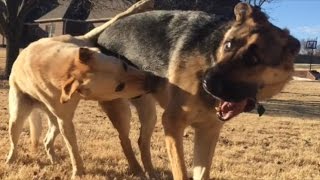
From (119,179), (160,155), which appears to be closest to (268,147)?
(160,155)

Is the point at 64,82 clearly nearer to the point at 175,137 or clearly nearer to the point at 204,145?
the point at 175,137

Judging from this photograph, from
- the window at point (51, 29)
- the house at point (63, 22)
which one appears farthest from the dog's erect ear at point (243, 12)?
the window at point (51, 29)

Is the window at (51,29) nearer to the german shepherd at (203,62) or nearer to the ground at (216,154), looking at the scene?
the ground at (216,154)

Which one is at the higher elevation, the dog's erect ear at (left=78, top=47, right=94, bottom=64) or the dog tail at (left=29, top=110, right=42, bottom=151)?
the dog's erect ear at (left=78, top=47, right=94, bottom=64)

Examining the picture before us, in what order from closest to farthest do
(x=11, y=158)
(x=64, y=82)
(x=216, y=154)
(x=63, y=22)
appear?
(x=64, y=82) → (x=11, y=158) → (x=216, y=154) → (x=63, y=22)

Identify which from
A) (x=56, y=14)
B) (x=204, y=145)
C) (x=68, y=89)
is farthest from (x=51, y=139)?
(x=56, y=14)

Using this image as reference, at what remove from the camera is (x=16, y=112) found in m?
6.14

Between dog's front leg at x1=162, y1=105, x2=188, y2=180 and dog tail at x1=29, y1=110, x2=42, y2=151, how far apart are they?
8.41 feet

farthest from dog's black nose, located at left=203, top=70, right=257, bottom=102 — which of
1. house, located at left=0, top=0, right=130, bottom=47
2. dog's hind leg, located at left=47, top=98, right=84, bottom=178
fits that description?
house, located at left=0, top=0, right=130, bottom=47

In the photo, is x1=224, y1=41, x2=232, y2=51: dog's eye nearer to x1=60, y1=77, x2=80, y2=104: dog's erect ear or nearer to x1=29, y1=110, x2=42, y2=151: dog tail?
x1=60, y1=77, x2=80, y2=104: dog's erect ear

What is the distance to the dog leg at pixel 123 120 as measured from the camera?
6.05 meters

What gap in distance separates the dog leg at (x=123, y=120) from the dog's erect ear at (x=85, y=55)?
3.28 ft

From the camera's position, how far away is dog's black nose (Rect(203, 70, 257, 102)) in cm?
403

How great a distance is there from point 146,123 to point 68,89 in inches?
52.2
